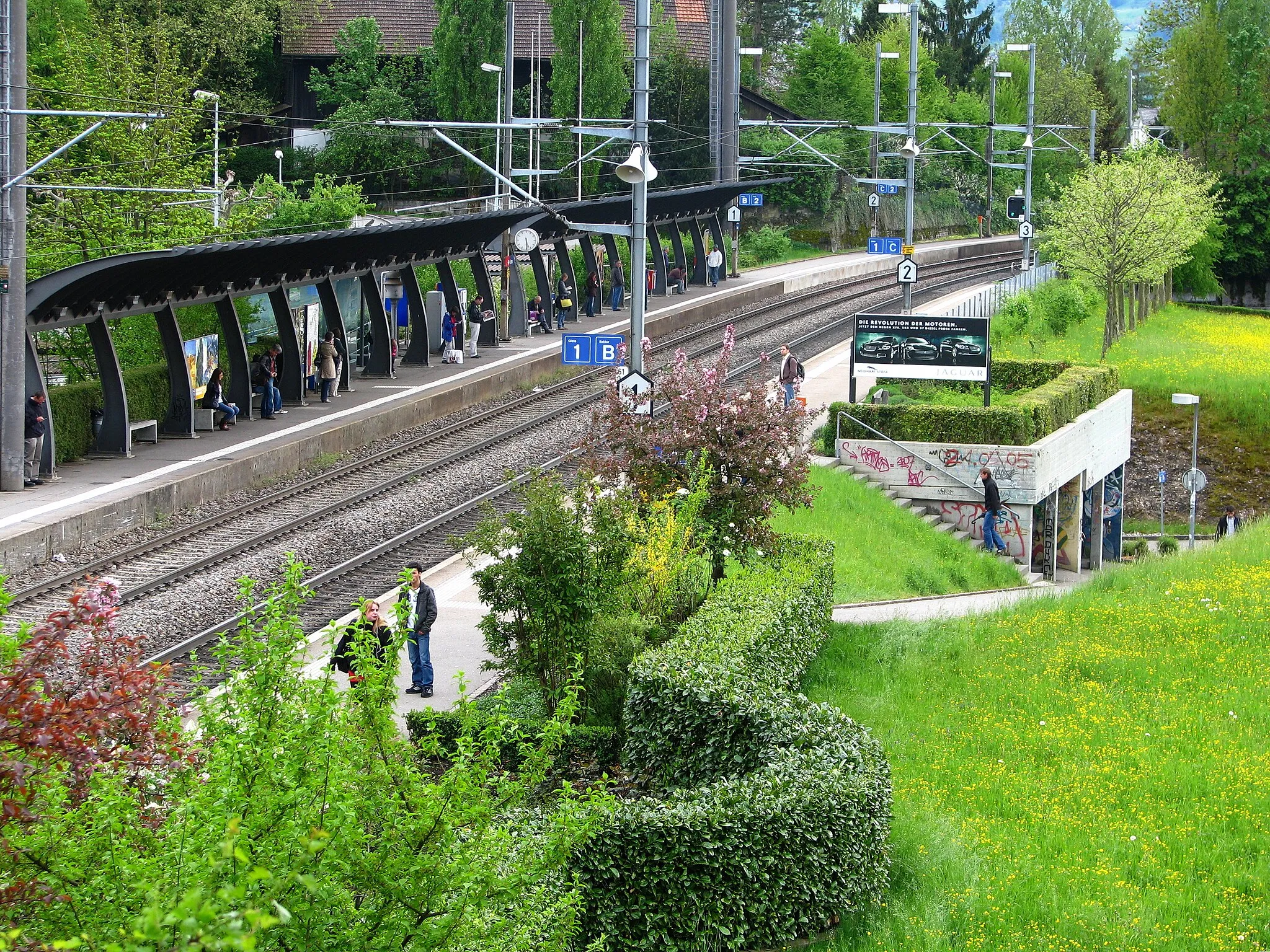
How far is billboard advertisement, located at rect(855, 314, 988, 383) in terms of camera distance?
101ft

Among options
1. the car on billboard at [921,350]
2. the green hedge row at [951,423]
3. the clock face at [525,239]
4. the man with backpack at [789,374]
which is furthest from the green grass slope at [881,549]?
the clock face at [525,239]

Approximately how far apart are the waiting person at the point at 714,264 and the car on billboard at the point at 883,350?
26232 millimetres

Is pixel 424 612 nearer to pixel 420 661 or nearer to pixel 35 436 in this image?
pixel 420 661

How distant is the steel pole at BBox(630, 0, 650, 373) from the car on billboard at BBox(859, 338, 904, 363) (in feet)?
30.3

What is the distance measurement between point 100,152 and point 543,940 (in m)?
35.0

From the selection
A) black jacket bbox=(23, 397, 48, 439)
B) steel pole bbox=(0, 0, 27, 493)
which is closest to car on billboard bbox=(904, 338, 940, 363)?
black jacket bbox=(23, 397, 48, 439)

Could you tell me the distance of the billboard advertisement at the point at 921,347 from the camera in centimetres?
3070

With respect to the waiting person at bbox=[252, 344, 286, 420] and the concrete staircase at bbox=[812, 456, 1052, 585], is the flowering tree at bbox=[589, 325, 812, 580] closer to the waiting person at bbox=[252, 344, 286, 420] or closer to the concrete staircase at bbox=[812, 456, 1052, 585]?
the concrete staircase at bbox=[812, 456, 1052, 585]

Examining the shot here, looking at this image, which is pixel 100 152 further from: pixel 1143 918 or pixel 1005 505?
pixel 1143 918

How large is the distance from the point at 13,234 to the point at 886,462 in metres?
16.2

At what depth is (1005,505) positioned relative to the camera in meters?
29.8

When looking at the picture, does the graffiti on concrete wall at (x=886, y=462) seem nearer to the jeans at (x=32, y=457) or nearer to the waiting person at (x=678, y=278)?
the jeans at (x=32, y=457)

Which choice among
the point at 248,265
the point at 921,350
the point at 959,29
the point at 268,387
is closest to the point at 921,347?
the point at 921,350

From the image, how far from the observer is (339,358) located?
3419 cm
